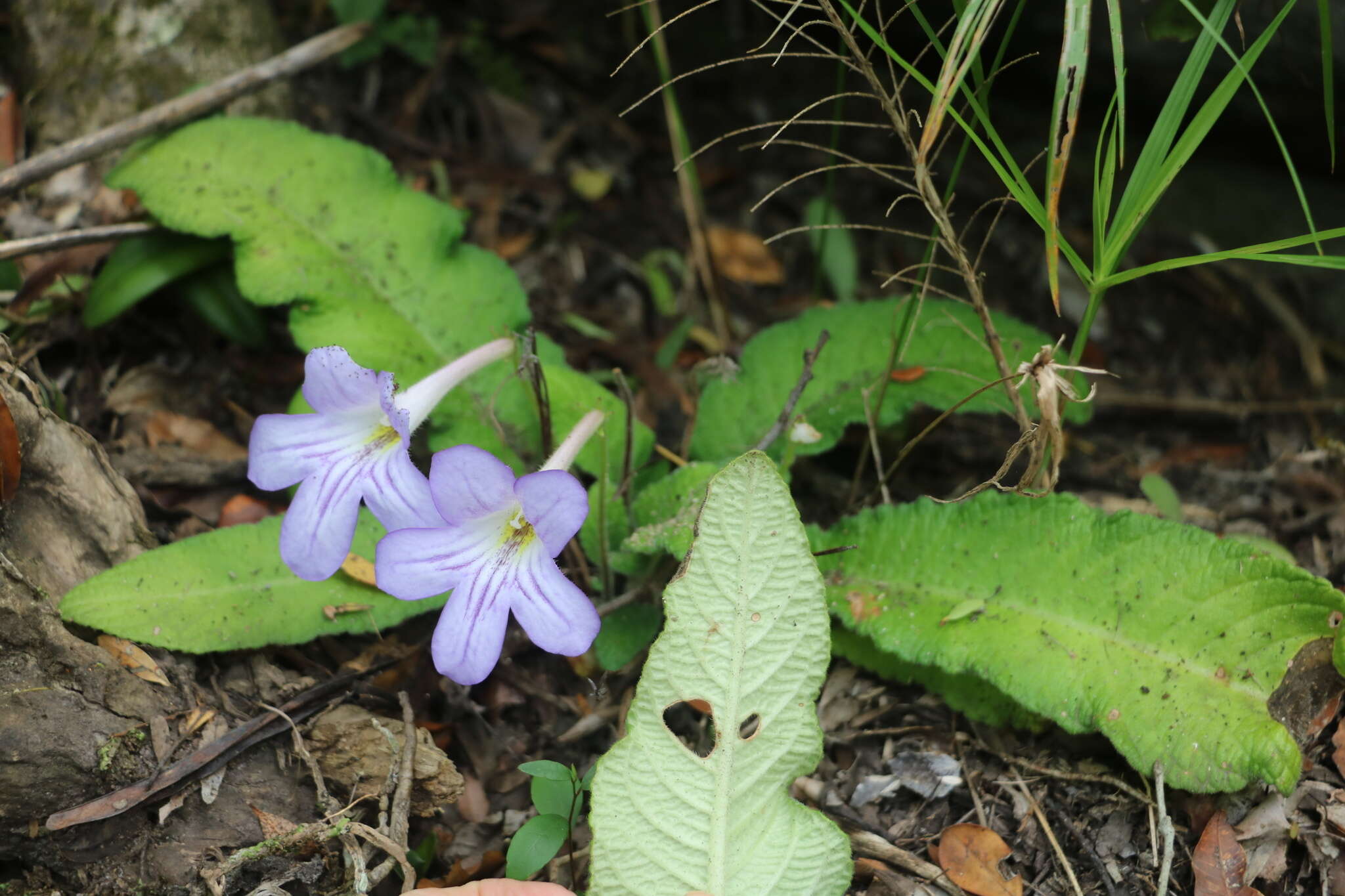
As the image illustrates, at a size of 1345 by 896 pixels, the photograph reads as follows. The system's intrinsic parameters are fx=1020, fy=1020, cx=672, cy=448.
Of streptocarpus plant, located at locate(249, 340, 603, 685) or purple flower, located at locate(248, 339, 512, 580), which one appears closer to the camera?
streptocarpus plant, located at locate(249, 340, 603, 685)

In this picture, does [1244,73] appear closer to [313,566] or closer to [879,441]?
[879,441]

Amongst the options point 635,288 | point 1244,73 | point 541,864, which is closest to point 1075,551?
point 1244,73

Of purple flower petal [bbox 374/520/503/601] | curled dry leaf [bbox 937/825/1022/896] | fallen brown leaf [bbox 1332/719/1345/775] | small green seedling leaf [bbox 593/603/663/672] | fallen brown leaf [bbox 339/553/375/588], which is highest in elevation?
purple flower petal [bbox 374/520/503/601]

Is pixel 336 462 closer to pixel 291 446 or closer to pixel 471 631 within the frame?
pixel 291 446

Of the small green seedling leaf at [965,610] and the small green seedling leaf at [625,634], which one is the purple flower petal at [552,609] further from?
the small green seedling leaf at [965,610]

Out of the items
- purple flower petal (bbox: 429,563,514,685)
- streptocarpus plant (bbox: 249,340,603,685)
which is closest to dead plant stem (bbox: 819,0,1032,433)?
streptocarpus plant (bbox: 249,340,603,685)

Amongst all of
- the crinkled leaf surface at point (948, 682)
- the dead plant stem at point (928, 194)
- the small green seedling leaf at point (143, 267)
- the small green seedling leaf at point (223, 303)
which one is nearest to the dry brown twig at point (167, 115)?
the small green seedling leaf at point (143, 267)

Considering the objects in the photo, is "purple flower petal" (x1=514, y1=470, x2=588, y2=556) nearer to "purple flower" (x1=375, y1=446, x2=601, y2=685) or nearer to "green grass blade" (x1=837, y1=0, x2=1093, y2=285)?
"purple flower" (x1=375, y1=446, x2=601, y2=685)
